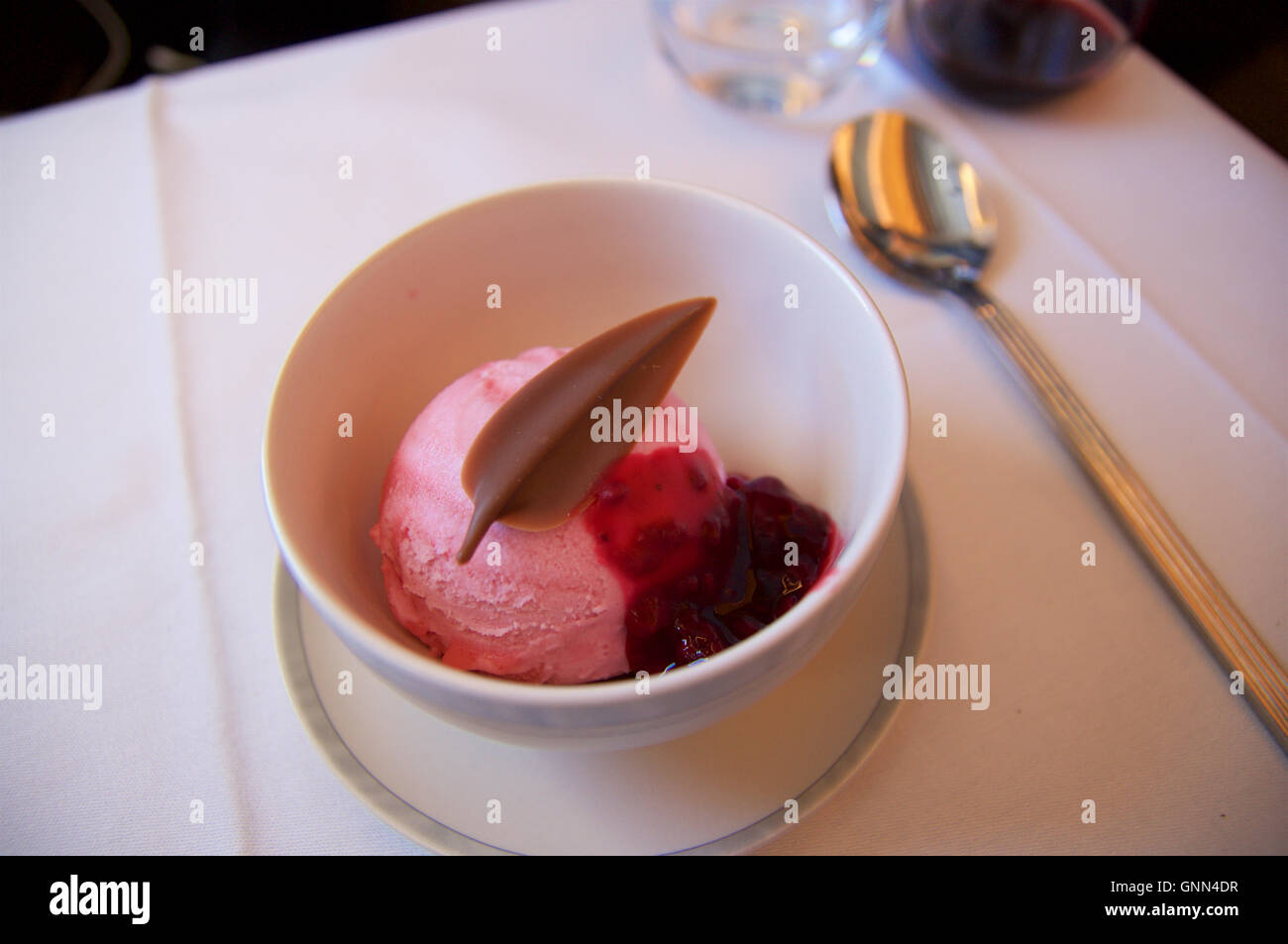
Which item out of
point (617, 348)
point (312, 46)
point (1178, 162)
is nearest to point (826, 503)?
point (617, 348)

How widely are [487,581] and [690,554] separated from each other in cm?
15

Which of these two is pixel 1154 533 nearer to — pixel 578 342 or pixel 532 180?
pixel 578 342

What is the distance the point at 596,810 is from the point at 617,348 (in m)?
0.33

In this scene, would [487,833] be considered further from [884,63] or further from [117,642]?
[884,63]

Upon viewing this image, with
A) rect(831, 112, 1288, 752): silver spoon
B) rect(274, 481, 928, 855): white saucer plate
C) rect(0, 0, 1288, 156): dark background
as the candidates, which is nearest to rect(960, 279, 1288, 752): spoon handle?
rect(831, 112, 1288, 752): silver spoon

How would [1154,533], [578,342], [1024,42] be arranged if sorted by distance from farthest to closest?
[1024,42], [578,342], [1154,533]

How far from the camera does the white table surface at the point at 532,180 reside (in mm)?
599

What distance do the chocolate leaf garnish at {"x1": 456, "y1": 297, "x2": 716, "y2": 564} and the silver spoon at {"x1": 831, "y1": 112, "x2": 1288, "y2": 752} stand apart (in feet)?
1.15

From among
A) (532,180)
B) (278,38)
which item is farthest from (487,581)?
(278,38)

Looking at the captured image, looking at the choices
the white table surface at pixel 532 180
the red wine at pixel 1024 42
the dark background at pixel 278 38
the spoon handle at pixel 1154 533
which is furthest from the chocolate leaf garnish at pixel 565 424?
the dark background at pixel 278 38

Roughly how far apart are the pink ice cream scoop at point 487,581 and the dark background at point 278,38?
78 centimetres

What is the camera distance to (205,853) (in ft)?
1.93

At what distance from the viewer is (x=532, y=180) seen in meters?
0.96

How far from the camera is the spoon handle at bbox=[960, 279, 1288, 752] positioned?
613 mm
